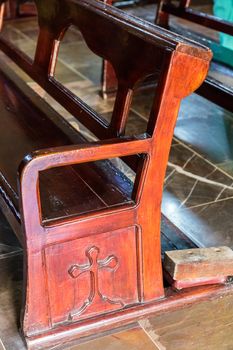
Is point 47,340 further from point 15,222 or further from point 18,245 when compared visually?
point 18,245

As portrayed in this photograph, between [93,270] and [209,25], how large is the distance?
7.50 ft

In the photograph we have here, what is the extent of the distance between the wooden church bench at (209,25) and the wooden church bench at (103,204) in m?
1.14

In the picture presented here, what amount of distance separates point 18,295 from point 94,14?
1.14 metres

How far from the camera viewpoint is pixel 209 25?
370cm

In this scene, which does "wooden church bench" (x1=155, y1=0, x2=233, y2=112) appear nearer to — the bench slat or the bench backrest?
the bench backrest

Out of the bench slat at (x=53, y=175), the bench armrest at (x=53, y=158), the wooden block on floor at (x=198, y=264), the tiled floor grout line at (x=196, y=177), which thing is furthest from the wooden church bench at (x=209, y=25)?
the bench armrest at (x=53, y=158)

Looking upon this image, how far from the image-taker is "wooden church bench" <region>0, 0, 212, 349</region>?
1.76 metres

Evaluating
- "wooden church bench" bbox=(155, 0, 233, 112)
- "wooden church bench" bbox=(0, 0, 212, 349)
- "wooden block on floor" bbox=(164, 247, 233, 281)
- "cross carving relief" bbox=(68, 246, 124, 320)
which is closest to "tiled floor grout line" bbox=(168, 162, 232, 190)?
"wooden church bench" bbox=(155, 0, 233, 112)

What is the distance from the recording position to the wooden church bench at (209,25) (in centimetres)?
321

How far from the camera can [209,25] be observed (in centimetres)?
370

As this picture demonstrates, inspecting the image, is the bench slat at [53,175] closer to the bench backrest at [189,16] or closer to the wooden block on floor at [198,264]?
the wooden block on floor at [198,264]

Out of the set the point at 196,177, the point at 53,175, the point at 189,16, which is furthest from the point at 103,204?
the point at 189,16

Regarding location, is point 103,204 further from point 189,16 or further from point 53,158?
point 189,16

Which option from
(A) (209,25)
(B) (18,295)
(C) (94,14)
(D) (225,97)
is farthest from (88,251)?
(A) (209,25)
